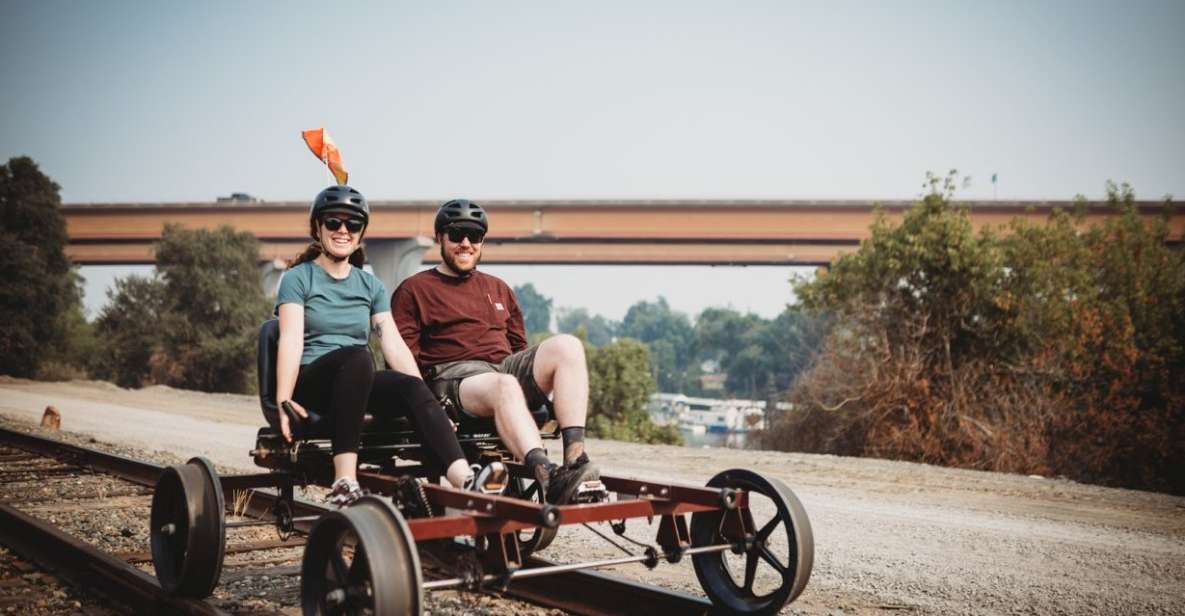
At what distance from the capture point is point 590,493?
3.78m

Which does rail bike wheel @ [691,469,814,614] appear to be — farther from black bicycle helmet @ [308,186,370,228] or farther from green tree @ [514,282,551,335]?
green tree @ [514,282,551,335]

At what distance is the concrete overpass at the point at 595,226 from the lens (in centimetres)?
3619

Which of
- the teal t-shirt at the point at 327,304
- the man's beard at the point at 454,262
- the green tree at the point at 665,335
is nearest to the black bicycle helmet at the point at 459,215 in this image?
the man's beard at the point at 454,262

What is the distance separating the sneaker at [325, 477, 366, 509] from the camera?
381cm

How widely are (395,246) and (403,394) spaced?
118 feet

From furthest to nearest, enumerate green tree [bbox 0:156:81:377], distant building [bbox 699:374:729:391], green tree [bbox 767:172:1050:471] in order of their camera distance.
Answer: distant building [bbox 699:374:729:391]
green tree [bbox 0:156:81:377]
green tree [bbox 767:172:1050:471]

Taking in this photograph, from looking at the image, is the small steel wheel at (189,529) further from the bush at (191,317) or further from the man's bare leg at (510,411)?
the bush at (191,317)

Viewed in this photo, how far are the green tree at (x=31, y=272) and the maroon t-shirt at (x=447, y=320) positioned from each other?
29.0m

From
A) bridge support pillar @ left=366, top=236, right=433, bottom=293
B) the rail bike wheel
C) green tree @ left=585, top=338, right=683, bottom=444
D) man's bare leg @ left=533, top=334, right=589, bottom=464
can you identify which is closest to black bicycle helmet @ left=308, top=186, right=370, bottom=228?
man's bare leg @ left=533, top=334, right=589, bottom=464

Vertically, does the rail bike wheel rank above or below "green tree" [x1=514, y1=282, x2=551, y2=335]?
below

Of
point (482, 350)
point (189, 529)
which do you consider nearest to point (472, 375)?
point (482, 350)

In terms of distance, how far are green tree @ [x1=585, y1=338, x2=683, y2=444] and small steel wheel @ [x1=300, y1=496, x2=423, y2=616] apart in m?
16.8

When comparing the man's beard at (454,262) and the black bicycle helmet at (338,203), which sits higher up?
the black bicycle helmet at (338,203)

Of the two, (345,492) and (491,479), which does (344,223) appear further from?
(491,479)
